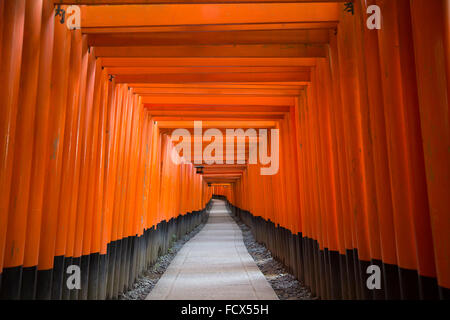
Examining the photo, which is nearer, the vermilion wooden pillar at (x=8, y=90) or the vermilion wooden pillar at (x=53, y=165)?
the vermilion wooden pillar at (x=8, y=90)

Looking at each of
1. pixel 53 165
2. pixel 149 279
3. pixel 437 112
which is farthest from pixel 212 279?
pixel 437 112

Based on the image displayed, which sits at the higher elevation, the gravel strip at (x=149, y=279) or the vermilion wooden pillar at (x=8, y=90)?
the vermilion wooden pillar at (x=8, y=90)

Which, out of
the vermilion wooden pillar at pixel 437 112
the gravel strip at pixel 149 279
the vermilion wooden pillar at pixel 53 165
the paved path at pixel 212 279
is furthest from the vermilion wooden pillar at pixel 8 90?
the paved path at pixel 212 279

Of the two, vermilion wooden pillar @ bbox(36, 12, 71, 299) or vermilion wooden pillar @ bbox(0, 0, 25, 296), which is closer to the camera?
vermilion wooden pillar @ bbox(0, 0, 25, 296)

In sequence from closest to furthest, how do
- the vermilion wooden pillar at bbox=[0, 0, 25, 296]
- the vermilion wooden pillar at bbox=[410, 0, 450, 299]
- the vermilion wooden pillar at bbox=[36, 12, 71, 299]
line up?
the vermilion wooden pillar at bbox=[410, 0, 450, 299]
the vermilion wooden pillar at bbox=[0, 0, 25, 296]
the vermilion wooden pillar at bbox=[36, 12, 71, 299]

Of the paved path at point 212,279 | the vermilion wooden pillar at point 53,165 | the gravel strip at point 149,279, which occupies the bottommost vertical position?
the gravel strip at point 149,279

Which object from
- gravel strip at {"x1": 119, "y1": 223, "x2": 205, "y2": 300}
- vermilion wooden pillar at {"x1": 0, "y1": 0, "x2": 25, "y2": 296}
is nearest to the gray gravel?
gravel strip at {"x1": 119, "y1": 223, "x2": 205, "y2": 300}

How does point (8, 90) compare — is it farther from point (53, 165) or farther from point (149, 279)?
point (149, 279)

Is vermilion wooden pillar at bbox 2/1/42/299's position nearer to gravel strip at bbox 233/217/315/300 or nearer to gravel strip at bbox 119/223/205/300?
gravel strip at bbox 119/223/205/300

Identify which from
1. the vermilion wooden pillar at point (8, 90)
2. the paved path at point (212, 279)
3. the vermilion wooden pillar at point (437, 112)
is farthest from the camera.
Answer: the paved path at point (212, 279)

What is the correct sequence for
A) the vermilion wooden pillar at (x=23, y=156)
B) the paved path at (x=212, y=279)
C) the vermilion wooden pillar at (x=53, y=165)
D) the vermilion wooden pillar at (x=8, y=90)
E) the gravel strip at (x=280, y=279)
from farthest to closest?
the gravel strip at (x=280, y=279) → the paved path at (x=212, y=279) → the vermilion wooden pillar at (x=53, y=165) → the vermilion wooden pillar at (x=23, y=156) → the vermilion wooden pillar at (x=8, y=90)

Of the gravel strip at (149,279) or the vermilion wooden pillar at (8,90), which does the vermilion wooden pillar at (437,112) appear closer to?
the vermilion wooden pillar at (8,90)
